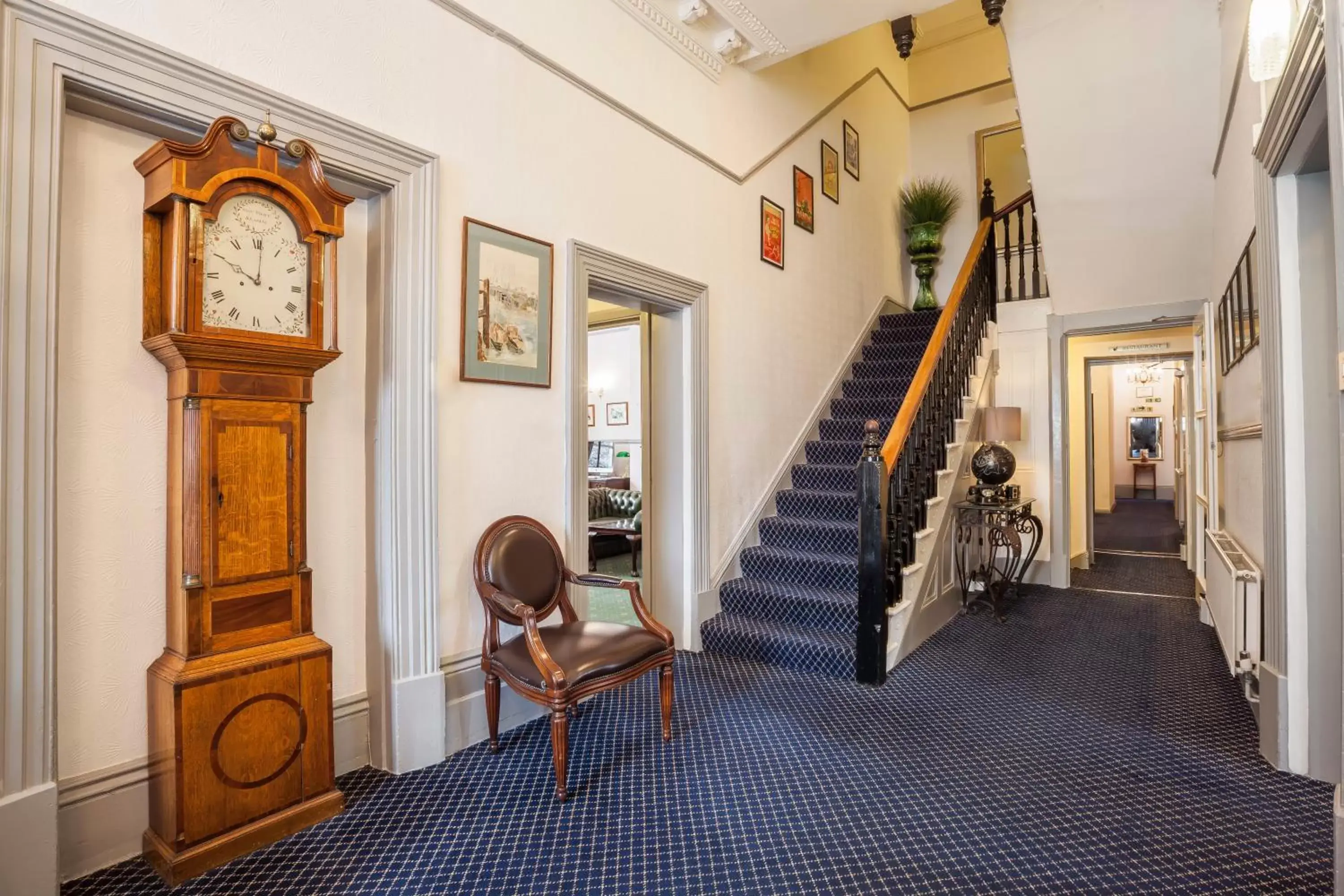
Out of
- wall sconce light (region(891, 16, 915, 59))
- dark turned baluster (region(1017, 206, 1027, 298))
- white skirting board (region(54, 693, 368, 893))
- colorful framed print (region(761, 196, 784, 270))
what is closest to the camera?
white skirting board (region(54, 693, 368, 893))

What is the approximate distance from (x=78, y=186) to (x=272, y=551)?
1235 millimetres

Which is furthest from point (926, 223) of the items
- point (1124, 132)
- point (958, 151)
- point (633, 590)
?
point (633, 590)

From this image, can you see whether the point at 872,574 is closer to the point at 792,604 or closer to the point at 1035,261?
the point at 792,604

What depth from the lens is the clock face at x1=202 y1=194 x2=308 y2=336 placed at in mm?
2107

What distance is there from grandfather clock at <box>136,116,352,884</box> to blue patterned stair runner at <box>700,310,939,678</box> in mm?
2409

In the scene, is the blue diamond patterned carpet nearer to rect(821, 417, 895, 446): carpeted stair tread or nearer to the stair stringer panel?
the stair stringer panel

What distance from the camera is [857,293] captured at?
6.41m

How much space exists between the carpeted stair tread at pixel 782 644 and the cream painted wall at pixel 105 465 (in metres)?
2.83

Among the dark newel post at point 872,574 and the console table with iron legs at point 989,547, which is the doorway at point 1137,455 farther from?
the dark newel post at point 872,574

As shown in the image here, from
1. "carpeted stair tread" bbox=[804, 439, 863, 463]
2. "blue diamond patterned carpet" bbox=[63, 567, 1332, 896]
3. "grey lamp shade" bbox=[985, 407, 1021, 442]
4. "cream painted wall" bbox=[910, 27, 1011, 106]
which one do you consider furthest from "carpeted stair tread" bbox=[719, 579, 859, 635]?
"cream painted wall" bbox=[910, 27, 1011, 106]

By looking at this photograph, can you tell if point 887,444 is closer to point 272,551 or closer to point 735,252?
point 735,252

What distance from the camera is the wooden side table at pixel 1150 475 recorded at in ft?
47.7

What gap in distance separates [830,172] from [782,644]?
4082 millimetres

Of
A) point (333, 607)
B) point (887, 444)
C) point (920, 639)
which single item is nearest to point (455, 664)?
point (333, 607)
